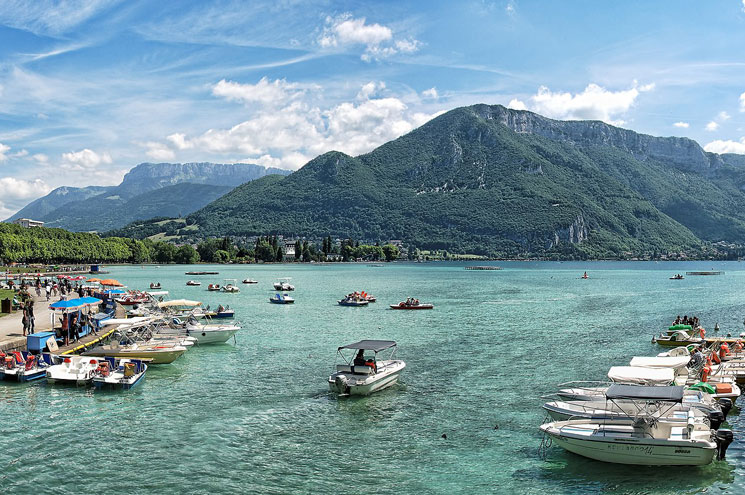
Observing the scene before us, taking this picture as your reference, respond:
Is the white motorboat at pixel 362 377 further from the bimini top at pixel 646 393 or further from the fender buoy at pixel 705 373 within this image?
the fender buoy at pixel 705 373

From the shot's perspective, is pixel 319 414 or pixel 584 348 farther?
pixel 584 348

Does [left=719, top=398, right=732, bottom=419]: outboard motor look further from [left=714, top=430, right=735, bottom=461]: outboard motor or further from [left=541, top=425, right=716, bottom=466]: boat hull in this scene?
[left=541, top=425, right=716, bottom=466]: boat hull

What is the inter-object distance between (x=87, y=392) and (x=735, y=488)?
94.0 ft

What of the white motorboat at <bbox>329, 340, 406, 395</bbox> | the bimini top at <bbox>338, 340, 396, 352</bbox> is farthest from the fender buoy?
the bimini top at <bbox>338, 340, 396, 352</bbox>

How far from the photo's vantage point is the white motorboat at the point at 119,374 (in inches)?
1220

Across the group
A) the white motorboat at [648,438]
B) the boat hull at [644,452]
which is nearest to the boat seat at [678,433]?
the white motorboat at [648,438]

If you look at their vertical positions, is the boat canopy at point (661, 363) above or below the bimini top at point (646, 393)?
below

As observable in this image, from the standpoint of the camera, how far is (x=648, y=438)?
805 inches

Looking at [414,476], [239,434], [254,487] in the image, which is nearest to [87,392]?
[239,434]

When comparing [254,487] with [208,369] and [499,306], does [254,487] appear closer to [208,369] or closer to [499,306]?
[208,369]

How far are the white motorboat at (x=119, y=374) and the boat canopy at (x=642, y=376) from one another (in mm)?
23742

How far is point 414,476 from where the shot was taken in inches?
782

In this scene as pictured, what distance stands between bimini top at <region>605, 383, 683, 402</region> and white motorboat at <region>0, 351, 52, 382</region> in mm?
28918

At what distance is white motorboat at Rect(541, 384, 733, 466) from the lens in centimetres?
2028
